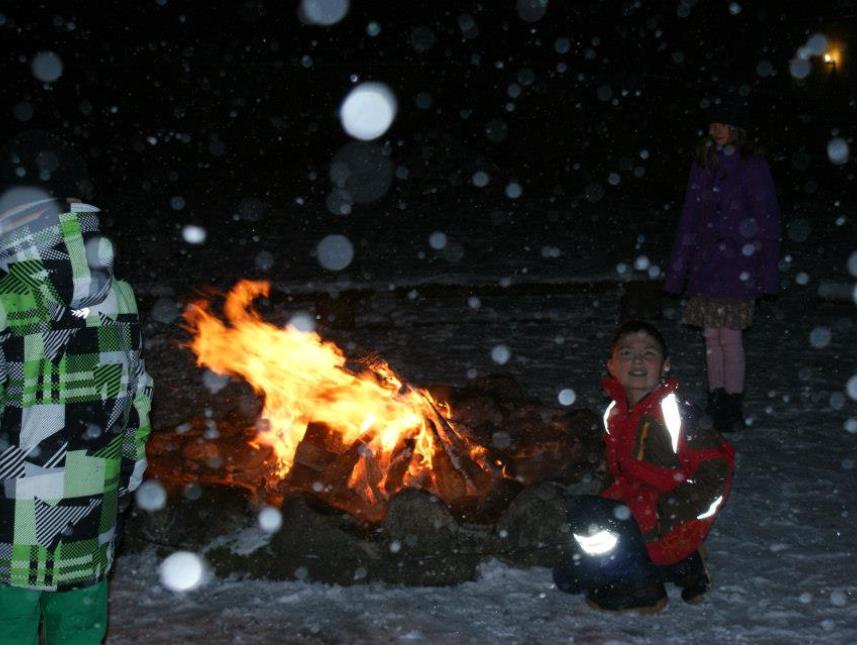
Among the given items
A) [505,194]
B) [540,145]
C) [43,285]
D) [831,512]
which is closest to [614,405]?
[831,512]

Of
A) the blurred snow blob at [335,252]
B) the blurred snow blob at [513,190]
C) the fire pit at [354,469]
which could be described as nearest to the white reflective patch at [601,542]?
the fire pit at [354,469]

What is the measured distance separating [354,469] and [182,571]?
920 mm

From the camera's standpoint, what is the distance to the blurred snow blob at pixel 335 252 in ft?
42.8

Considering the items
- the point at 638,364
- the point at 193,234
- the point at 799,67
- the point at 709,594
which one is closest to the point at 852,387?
the point at 709,594

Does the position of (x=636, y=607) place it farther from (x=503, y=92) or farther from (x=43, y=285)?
(x=503, y=92)

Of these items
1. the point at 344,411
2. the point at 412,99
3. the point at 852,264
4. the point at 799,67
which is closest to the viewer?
the point at 344,411

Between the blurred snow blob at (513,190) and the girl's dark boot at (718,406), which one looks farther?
the blurred snow blob at (513,190)

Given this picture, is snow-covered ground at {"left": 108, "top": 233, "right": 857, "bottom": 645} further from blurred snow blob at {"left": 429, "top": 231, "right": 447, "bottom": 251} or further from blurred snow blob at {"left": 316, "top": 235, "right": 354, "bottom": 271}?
blurred snow blob at {"left": 429, "top": 231, "right": 447, "bottom": 251}

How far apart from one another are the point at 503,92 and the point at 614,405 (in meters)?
18.7

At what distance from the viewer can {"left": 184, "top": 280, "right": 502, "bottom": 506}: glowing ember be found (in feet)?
15.5

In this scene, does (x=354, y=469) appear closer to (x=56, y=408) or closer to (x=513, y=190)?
(x=56, y=408)

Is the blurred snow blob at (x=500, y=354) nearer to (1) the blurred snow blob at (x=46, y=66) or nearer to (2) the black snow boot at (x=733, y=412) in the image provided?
(2) the black snow boot at (x=733, y=412)

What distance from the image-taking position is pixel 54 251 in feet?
8.73

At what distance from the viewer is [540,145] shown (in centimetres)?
2209
